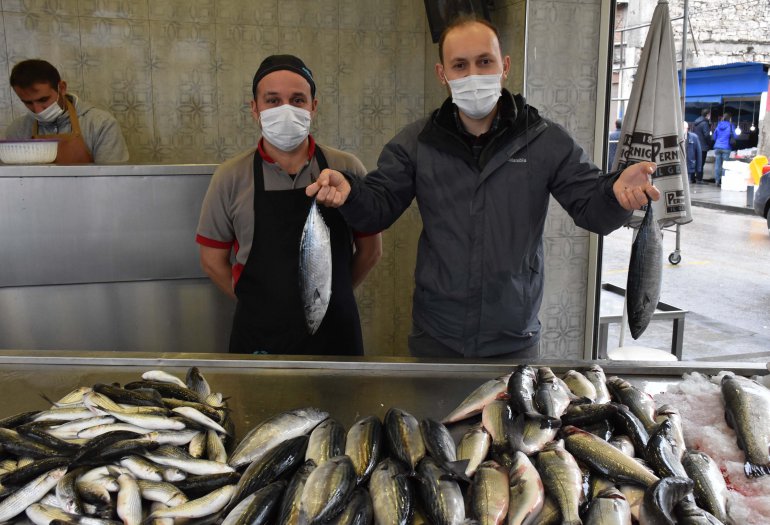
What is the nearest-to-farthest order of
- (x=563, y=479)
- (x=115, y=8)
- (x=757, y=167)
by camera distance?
(x=563, y=479) → (x=115, y=8) → (x=757, y=167)

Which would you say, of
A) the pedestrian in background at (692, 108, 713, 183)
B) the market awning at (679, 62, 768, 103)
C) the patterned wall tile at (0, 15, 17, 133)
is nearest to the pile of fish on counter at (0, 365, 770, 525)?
the patterned wall tile at (0, 15, 17, 133)

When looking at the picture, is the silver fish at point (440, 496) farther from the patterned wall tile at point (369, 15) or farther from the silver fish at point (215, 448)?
the patterned wall tile at point (369, 15)

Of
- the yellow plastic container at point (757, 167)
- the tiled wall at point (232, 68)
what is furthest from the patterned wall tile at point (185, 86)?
the yellow plastic container at point (757, 167)

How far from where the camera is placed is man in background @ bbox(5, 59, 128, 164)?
14.0 ft

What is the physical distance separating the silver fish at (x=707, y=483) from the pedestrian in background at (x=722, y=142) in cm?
1586

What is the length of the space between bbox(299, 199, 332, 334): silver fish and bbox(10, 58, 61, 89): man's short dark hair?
2.94 metres

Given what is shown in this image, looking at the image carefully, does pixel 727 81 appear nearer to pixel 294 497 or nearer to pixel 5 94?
pixel 5 94

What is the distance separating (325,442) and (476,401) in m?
0.45

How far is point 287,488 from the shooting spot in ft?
4.89

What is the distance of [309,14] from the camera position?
5.37m

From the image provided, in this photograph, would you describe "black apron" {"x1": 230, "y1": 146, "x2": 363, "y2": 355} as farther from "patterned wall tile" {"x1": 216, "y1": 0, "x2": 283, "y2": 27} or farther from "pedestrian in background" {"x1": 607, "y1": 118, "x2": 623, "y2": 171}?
"patterned wall tile" {"x1": 216, "y1": 0, "x2": 283, "y2": 27}

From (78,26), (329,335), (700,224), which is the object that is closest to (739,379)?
(329,335)

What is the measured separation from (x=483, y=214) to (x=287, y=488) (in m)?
1.39

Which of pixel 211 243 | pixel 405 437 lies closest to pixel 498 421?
pixel 405 437
